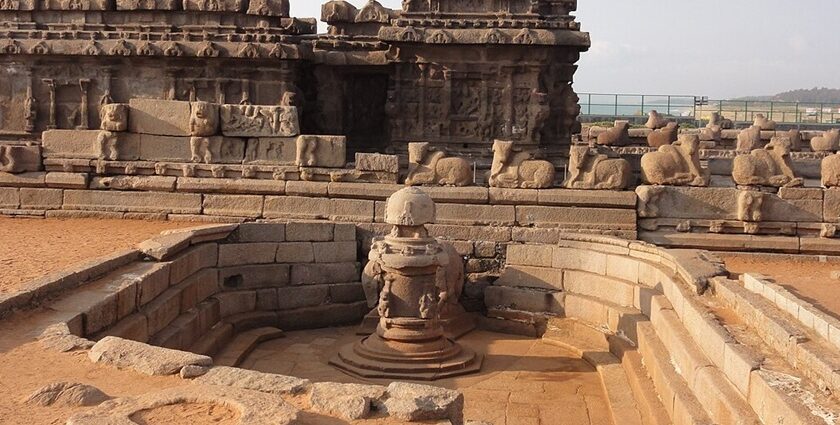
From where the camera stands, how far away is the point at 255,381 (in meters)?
6.27

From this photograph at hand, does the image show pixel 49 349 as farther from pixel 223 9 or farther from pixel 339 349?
pixel 223 9

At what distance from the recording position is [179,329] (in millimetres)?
10328

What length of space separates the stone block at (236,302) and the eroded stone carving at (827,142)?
16.7m

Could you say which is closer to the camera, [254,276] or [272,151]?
[254,276]

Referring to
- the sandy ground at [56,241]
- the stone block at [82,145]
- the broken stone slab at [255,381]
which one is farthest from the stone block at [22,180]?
the broken stone slab at [255,381]

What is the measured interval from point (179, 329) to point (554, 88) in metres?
12.0

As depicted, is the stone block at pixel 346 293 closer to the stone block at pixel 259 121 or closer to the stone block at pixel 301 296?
the stone block at pixel 301 296

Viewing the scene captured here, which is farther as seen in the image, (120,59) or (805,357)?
(120,59)

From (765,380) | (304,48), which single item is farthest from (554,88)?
(765,380)

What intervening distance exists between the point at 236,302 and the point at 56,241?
242 centimetres

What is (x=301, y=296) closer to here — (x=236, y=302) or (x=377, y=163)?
(x=236, y=302)

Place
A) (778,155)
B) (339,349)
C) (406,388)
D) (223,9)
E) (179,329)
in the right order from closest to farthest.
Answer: (406,388), (179,329), (339,349), (778,155), (223,9)

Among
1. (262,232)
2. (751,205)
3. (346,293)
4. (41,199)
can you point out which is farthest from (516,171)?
(41,199)

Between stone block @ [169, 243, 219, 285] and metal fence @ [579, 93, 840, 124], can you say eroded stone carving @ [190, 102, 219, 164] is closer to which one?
stone block @ [169, 243, 219, 285]
